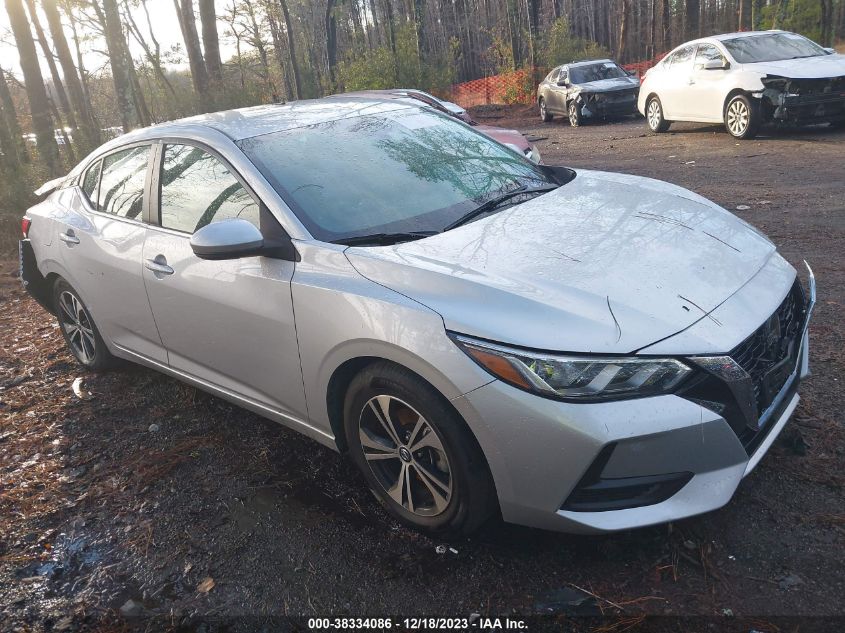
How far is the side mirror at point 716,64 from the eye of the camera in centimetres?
1203

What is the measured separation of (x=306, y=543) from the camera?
3.06m

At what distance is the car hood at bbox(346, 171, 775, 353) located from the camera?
2.45 meters

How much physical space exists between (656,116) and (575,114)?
13.6ft

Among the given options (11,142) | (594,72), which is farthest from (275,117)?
(594,72)

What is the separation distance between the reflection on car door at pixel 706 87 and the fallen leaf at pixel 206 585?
12.1 metres

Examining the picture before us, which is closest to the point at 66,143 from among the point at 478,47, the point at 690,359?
the point at 690,359

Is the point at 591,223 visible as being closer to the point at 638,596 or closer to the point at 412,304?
the point at 412,304

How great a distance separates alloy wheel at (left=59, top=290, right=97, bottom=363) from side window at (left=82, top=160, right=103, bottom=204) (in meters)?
0.74

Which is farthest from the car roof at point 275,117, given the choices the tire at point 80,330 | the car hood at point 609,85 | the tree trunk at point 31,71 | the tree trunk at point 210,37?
the tree trunk at point 210,37

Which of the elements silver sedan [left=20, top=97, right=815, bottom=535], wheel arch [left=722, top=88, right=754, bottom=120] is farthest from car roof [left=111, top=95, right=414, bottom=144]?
wheel arch [left=722, top=88, right=754, bottom=120]

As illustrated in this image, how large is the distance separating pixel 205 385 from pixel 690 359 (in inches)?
103

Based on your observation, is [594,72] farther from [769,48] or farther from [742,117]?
[742,117]

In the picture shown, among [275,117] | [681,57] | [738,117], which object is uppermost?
[275,117]

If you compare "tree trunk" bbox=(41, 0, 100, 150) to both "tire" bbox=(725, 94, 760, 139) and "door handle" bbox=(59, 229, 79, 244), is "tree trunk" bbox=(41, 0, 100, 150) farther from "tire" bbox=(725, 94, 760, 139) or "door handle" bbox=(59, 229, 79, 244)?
"tire" bbox=(725, 94, 760, 139)
